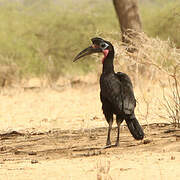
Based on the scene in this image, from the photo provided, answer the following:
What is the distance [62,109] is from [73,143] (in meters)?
5.27

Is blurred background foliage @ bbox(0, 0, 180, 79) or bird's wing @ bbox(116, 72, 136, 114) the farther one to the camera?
blurred background foliage @ bbox(0, 0, 180, 79)

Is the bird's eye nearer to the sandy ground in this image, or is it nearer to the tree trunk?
the sandy ground

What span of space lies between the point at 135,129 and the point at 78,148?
76 cm

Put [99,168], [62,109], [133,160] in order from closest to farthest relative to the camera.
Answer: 1. [99,168]
2. [133,160]
3. [62,109]

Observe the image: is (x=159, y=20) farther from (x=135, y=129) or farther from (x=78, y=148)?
(x=135, y=129)

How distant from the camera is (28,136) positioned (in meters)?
8.30

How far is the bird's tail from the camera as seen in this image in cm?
643

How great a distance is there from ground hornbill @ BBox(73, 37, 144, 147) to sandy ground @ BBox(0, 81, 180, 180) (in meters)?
0.28

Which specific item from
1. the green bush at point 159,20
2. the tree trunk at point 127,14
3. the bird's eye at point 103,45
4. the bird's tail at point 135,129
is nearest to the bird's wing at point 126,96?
the bird's tail at point 135,129

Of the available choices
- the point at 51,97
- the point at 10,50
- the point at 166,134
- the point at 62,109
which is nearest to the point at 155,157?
the point at 166,134

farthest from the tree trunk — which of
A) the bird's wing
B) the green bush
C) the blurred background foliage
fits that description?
the bird's wing

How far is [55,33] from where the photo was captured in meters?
21.1

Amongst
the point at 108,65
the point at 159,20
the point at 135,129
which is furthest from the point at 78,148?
the point at 159,20

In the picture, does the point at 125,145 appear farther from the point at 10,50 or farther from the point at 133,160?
the point at 10,50
